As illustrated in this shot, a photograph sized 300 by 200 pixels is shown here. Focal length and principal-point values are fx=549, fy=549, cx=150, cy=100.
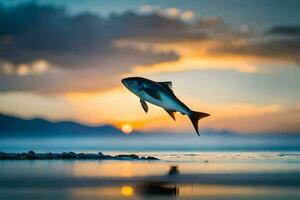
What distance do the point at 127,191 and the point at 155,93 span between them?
20.5 ft

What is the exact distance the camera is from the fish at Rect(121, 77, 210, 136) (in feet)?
27.7

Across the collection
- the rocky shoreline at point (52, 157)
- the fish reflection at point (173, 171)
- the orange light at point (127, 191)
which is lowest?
the orange light at point (127, 191)

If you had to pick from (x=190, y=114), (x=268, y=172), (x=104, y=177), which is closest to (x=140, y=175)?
(x=104, y=177)

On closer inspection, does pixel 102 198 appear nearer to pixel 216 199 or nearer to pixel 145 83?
pixel 216 199

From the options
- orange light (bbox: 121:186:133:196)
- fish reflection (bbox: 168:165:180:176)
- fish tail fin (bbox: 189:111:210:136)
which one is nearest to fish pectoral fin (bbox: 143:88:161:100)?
fish tail fin (bbox: 189:111:210:136)

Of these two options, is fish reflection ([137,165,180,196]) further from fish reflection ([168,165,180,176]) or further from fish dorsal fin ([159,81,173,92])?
fish dorsal fin ([159,81,173,92])

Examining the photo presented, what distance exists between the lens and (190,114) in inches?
395

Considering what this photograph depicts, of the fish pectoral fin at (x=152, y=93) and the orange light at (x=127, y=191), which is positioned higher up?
the fish pectoral fin at (x=152, y=93)

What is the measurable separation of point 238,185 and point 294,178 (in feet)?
7.71

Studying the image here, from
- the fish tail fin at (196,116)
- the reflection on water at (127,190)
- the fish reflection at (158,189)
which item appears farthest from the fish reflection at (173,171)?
the fish tail fin at (196,116)

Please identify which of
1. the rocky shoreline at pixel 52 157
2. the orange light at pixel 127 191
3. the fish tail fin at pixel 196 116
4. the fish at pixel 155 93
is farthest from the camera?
the rocky shoreline at pixel 52 157

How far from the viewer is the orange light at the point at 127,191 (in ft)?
44.9

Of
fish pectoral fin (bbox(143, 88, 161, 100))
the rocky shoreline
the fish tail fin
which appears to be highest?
fish pectoral fin (bbox(143, 88, 161, 100))

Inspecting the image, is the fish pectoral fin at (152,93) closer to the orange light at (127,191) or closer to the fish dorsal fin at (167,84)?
the fish dorsal fin at (167,84)
